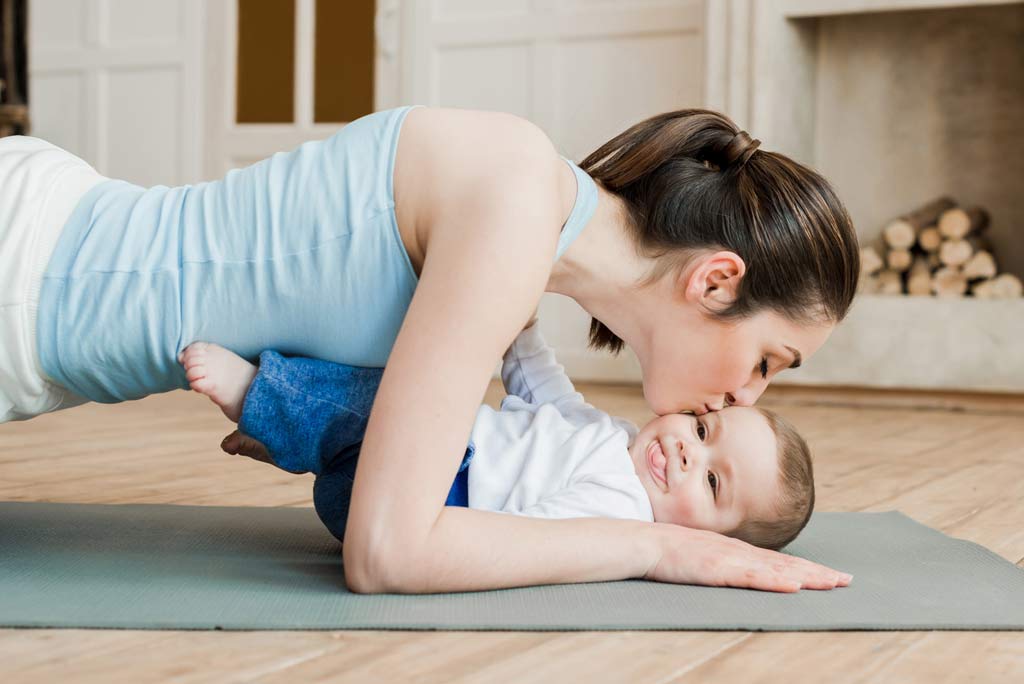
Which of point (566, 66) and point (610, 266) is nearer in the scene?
point (610, 266)

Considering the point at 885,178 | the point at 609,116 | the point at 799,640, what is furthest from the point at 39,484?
the point at 885,178

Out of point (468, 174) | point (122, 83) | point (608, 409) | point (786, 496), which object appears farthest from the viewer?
point (122, 83)

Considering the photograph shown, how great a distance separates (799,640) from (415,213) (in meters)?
0.63

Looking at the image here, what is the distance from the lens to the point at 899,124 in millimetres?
4715

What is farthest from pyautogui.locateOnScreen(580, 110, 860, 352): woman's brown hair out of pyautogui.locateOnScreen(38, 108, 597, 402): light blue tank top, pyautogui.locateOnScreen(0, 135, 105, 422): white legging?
pyautogui.locateOnScreen(0, 135, 105, 422): white legging

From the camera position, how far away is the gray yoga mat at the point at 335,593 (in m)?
1.28

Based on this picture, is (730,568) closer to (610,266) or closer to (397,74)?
(610,266)

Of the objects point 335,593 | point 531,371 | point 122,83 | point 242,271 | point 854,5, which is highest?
point 854,5

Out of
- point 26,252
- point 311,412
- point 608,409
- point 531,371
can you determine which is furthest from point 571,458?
point 608,409

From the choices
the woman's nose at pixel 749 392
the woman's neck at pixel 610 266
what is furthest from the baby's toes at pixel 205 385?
the woman's nose at pixel 749 392

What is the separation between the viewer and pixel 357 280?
1456 mm

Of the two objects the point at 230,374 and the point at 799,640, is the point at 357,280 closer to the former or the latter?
the point at 230,374

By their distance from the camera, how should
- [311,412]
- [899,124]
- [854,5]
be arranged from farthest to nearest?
[899,124], [854,5], [311,412]

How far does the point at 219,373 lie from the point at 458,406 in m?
0.33
